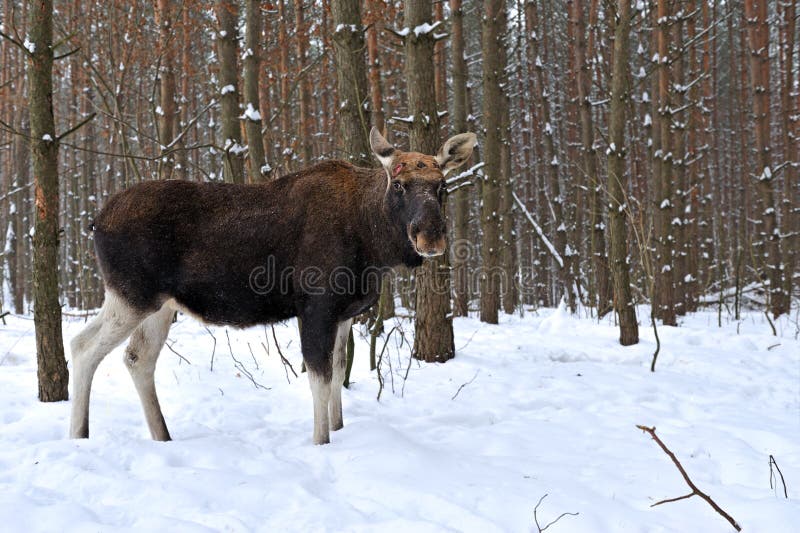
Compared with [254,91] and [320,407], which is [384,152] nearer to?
[320,407]

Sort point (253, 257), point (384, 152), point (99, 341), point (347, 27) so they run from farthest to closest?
point (347, 27), point (384, 152), point (253, 257), point (99, 341)

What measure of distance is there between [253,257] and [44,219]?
6.44ft

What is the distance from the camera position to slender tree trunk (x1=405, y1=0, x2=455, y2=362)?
628cm

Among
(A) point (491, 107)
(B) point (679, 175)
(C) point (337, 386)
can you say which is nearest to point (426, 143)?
(C) point (337, 386)

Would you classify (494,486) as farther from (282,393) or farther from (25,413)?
(25,413)

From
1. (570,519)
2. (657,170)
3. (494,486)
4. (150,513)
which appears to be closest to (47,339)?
(150,513)

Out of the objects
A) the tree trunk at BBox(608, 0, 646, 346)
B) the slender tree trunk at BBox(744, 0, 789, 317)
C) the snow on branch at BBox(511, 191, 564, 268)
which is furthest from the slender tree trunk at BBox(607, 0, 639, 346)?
the slender tree trunk at BBox(744, 0, 789, 317)

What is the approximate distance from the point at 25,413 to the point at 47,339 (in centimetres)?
63

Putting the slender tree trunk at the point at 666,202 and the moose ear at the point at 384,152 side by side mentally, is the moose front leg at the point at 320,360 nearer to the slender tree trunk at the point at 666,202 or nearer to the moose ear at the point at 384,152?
the moose ear at the point at 384,152

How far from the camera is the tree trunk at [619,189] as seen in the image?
8.24m

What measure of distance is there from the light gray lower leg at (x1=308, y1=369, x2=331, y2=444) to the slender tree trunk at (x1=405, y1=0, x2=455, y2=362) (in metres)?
2.97

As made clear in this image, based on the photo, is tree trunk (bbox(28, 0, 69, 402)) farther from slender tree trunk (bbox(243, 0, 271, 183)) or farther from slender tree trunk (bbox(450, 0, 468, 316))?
slender tree trunk (bbox(450, 0, 468, 316))

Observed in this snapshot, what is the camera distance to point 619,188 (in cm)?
830

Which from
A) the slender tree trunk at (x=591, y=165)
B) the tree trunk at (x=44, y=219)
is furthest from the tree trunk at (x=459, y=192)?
the tree trunk at (x=44, y=219)
